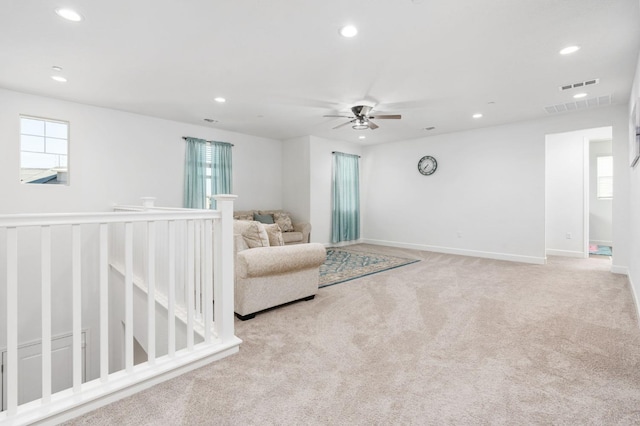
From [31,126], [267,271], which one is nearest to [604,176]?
[267,271]

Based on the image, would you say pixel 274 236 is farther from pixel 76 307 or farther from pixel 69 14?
pixel 69 14

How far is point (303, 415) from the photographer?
158 cm

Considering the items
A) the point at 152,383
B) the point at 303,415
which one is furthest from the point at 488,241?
the point at 152,383

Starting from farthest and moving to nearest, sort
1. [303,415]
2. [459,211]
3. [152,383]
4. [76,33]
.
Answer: [459,211] → [76,33] → [152,383] → [303,415]

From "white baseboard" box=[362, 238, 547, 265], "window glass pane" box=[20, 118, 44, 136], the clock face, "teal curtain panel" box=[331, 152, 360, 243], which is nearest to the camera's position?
"window glass pane" box=[20, 118, 44, 136]

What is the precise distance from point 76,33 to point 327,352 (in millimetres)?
3269

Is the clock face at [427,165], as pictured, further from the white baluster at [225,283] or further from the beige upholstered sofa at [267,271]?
the white baluster at [225,283]

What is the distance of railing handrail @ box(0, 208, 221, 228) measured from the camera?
1.41m

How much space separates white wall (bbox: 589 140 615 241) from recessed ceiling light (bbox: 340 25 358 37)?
23.6ft

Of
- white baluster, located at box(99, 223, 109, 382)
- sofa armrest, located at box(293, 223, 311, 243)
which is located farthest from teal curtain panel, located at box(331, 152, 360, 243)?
white baluster, located at box(99, 223, 109, 382)

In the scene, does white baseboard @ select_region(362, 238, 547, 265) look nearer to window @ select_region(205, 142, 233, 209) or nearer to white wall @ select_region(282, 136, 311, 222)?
white wall @ select_region(282, 136, 311, 222)

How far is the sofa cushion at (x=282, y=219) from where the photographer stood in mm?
6199

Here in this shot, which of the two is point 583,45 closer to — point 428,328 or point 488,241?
point 428,328

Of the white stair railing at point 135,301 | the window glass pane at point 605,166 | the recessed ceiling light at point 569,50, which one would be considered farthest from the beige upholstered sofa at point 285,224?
the window glass pane at point 605,166
